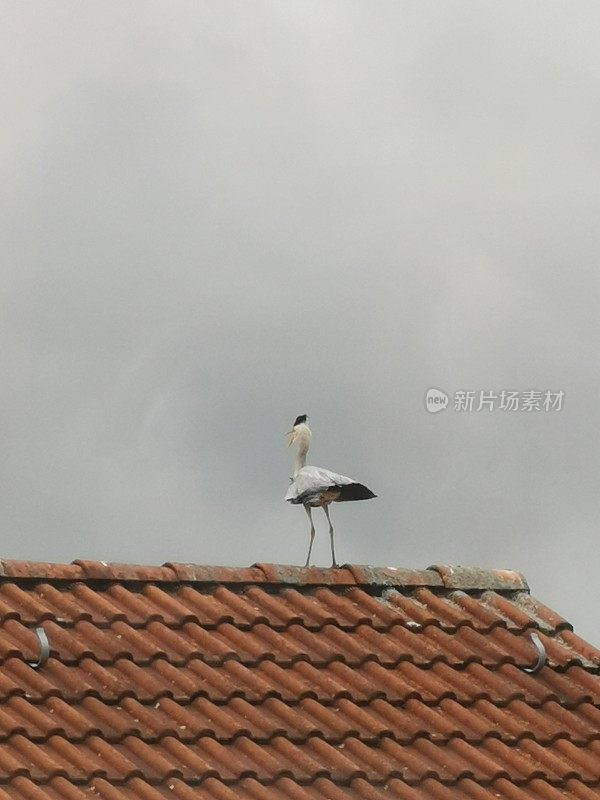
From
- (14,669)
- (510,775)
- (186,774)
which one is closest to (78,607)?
(14,669)

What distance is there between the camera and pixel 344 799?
7.41 meters

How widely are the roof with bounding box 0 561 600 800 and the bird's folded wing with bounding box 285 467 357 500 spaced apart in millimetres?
414

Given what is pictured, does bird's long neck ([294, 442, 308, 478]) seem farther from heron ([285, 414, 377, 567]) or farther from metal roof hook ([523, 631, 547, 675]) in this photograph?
metal roof hook ([523, 631, 547, 675])

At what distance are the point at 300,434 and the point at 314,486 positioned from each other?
319mm

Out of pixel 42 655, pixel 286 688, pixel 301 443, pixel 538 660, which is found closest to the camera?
pixel 42 655

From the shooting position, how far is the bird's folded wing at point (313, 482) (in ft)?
30.4

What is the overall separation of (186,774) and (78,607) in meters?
1.44

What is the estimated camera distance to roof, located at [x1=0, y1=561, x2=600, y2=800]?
7355 millimetres

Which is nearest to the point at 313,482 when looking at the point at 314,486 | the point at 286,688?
the point at 314,486

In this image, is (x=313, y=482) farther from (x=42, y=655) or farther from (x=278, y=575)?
(x=42, y=655)

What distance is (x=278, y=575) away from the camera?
9.27m

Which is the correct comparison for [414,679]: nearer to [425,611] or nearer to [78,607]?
[425,611]

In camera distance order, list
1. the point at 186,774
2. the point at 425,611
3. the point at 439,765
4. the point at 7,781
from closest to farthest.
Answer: the point at 7,781 → the point at 186,774 → the point at 439,765 → the point at 425,611

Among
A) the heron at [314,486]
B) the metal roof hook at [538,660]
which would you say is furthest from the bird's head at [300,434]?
the metal roof hook at [538,660]
